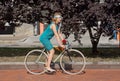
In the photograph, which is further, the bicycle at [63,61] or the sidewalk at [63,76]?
the bicycle at [63,61]

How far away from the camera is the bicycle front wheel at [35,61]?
11.2 m

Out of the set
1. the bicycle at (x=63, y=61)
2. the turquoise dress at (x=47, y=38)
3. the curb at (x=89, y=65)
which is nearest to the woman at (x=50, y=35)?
the turquoise dress at (x=47, y=38)

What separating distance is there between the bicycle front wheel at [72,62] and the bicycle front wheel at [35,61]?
57cm

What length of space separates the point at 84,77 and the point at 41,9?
141 inches

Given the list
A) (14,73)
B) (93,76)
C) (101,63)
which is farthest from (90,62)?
(14,73)

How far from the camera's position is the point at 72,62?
11641mm

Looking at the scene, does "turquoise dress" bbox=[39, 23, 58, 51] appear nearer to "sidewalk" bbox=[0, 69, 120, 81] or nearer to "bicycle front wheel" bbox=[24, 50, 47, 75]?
"bicycle front wheel" bbox=[24, 50, 47, 75]

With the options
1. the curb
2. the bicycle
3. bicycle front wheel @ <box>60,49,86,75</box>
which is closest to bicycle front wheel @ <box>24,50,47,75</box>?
the bicycle

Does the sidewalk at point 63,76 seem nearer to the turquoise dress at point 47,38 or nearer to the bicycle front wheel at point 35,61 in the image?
the bicycle front wheel at point 35,61

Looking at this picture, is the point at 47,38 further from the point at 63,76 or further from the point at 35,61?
the point at 63,76

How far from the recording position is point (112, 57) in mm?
13703

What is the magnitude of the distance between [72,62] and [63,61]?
270 mm

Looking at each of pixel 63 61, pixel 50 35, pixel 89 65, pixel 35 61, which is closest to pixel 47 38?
pixel 50 35

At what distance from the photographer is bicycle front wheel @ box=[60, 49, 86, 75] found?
11164 mm
